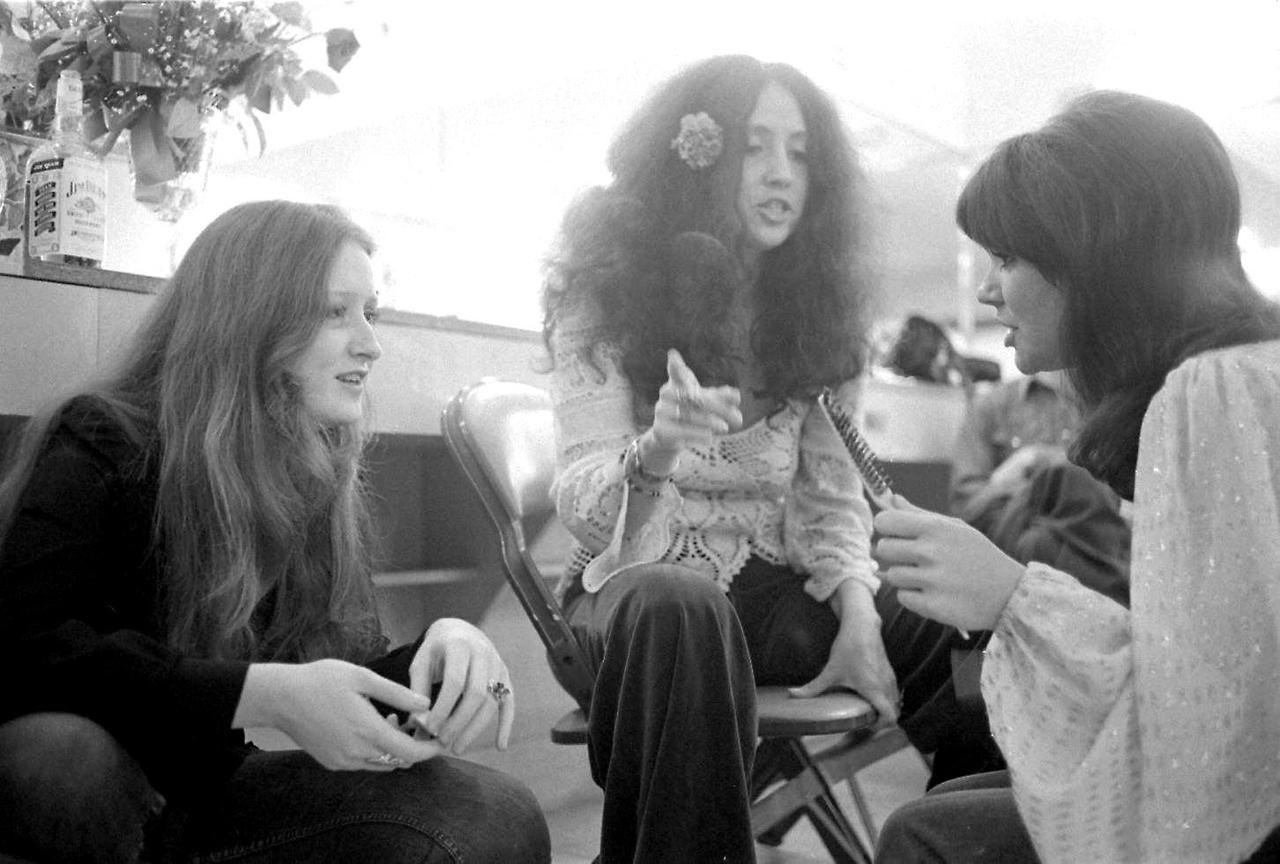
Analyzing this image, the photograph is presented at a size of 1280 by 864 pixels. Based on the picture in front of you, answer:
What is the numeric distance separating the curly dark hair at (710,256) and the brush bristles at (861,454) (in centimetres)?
32

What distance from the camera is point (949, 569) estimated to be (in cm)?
78

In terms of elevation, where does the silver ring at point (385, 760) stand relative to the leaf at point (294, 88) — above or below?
below

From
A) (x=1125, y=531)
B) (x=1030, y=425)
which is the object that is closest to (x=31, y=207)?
(x=1125, y=531)

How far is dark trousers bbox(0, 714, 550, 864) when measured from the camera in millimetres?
751

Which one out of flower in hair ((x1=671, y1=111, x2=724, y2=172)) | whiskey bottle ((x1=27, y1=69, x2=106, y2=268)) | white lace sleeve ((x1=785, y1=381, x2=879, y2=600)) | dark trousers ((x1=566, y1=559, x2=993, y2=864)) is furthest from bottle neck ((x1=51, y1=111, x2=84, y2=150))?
white lace sleeve ((x1=785, y1=381, x2=879, y2=600))

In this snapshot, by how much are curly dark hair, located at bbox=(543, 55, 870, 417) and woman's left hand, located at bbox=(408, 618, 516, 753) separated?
1.51 feet

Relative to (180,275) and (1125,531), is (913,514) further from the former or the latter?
(1125,531)

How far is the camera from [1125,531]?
6.49ft

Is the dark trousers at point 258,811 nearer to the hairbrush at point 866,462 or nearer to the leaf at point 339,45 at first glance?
the hairbrush at point 866,462

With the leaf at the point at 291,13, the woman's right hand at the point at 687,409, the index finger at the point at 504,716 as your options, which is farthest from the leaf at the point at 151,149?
the index finger at the point at 504,716

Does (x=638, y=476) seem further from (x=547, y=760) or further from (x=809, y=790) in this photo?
(x=547, y=760)

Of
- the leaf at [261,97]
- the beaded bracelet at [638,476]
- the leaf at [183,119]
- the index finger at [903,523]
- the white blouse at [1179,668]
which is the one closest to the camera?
the white blouse at [1179,668]

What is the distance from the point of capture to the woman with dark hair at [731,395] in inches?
48.9

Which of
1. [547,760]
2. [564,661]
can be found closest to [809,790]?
[564,661]
